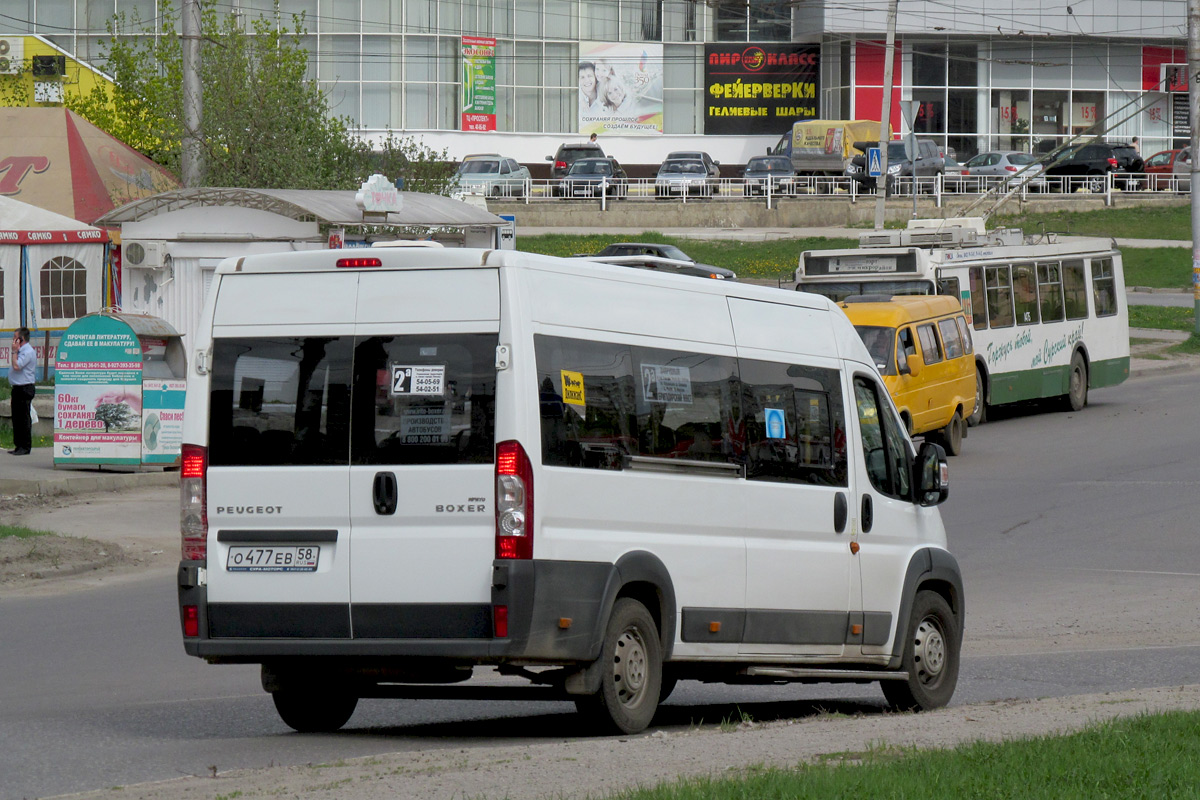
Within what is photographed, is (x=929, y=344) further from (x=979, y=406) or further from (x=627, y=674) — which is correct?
(x=627, y=674)

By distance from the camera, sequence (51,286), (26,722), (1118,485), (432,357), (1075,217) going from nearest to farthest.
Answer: (432,357)
(26,722)
(1118,485)
(51,286)
(1075,217)

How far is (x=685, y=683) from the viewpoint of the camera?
35.9ft

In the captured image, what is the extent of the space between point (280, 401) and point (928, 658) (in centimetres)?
429

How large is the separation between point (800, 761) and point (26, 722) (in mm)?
4273

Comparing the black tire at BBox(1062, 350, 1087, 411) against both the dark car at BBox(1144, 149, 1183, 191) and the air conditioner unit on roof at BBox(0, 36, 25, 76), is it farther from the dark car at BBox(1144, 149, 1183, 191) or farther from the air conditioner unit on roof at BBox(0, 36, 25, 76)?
the air conditioner unit on roof at BBox(0, 36, 25, 76)

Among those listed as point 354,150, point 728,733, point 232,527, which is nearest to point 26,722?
point 232,527

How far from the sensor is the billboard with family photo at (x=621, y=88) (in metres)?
72.9

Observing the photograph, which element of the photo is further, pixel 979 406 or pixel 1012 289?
pixel 1012 289

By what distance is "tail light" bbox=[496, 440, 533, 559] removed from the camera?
696cm

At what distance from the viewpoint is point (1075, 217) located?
5172 cm

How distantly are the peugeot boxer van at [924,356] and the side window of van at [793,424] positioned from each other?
11.8 meters

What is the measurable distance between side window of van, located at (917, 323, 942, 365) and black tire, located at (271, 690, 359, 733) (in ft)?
46.4

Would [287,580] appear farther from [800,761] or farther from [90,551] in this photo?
[90,551]

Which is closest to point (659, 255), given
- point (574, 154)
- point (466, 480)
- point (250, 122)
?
point (250, 122)
